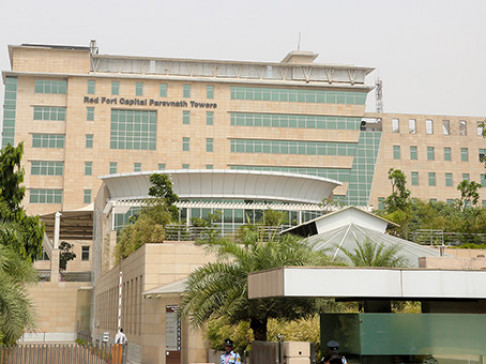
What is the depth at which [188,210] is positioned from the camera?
5184 cm

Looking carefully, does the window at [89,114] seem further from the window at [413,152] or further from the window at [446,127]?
the window at [446,127]

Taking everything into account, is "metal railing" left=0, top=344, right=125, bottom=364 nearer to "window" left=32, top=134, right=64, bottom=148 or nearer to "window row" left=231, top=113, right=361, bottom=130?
"window row" left=231, top=113, right=361, bottom=130

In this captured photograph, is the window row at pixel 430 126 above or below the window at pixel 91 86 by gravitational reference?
below

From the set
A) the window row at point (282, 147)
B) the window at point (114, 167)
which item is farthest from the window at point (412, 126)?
the window at point (114, 167)

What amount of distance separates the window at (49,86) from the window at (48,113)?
77.2 inches

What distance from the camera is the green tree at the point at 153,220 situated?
4069 centimetres

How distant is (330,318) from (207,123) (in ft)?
249

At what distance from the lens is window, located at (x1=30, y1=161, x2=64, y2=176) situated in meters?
91.6

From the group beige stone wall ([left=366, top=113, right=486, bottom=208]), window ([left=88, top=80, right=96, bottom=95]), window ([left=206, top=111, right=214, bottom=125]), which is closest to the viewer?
window ([left=88, top=80, right=96, bottom=95])

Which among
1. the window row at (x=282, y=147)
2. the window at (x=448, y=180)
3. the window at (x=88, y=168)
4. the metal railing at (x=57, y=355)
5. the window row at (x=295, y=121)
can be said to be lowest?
the metal railing at (x=57, y=355)

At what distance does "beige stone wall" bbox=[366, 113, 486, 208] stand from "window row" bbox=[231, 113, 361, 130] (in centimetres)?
676

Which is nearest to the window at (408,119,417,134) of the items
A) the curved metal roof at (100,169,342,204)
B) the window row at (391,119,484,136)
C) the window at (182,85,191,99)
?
the window row at (391,119,484,136)

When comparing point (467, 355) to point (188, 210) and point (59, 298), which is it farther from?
point (59, 298)

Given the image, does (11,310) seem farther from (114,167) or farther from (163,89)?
(163,89)
